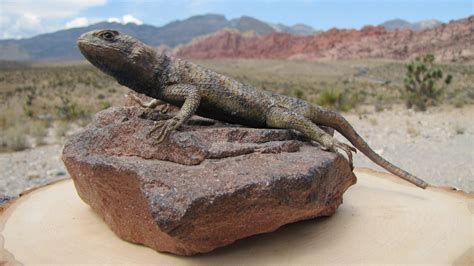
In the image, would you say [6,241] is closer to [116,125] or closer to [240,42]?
[116,125]

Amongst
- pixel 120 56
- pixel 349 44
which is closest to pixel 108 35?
pixel 120 56

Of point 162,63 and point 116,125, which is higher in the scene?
point 162,63

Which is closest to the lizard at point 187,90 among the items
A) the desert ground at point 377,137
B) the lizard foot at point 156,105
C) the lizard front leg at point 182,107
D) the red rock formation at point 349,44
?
the lizard front leg at point 182,107

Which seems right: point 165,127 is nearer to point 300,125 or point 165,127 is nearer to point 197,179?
point 197,179

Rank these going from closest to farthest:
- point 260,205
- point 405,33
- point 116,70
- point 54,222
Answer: point 260,205 → point 116,70 → point 54,222 → point 405,33

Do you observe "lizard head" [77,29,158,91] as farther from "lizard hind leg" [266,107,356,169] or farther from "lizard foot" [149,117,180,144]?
"lizard hind leg" [266,107,356,169]

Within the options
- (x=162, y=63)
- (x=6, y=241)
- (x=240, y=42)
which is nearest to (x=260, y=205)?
(x=162, y=63)

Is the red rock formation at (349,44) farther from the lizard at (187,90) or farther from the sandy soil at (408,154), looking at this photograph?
the lizard at (187,90)
